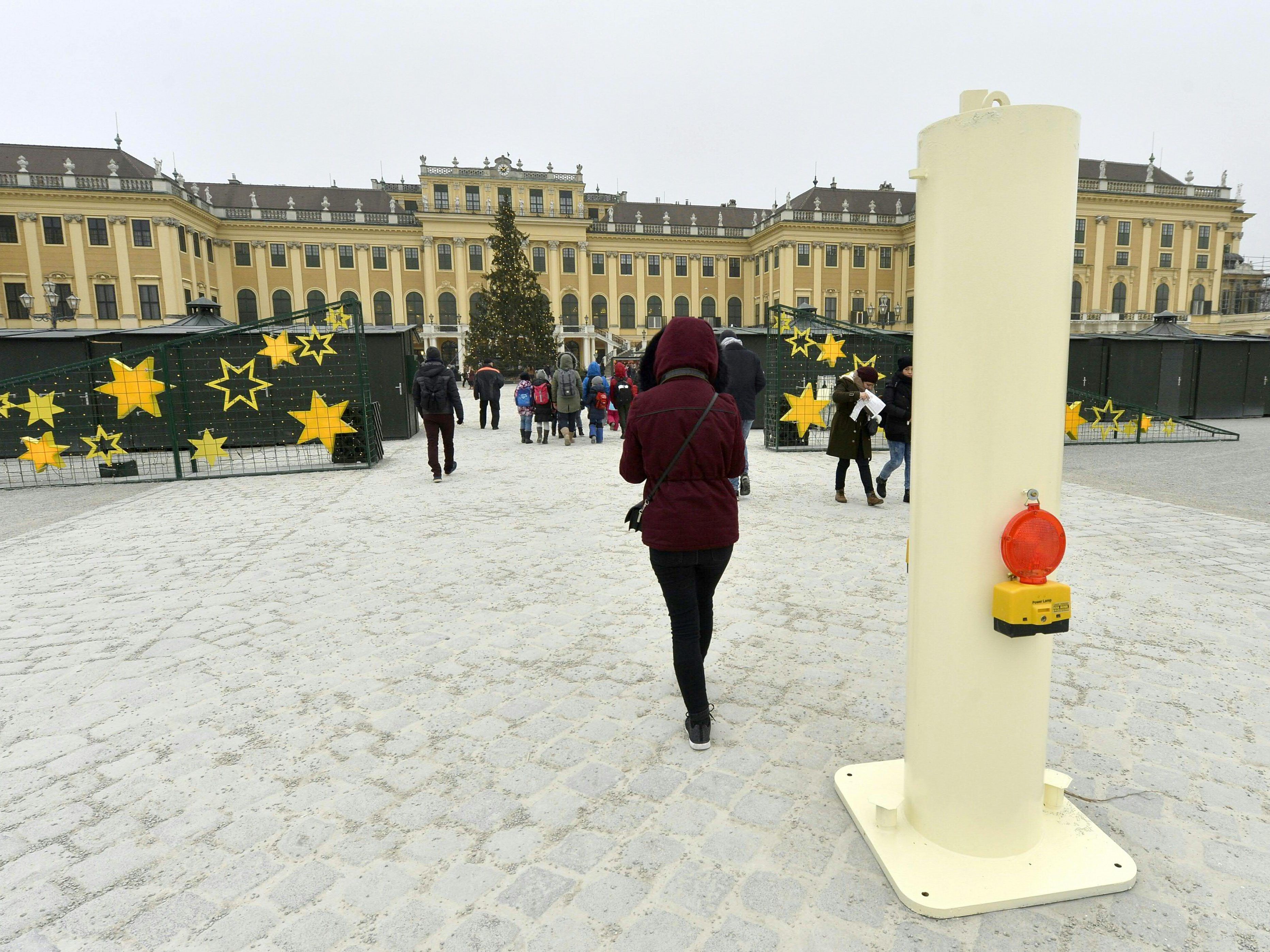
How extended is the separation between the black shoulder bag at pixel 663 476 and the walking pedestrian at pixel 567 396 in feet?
34.7

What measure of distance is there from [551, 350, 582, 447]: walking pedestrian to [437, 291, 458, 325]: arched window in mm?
53457

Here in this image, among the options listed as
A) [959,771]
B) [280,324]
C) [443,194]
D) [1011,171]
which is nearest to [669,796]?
[959,771]

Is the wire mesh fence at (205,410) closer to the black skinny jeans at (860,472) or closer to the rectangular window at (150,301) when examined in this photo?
the black skinny jeans at (860,472)

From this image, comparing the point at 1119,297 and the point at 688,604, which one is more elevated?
the point at 1119,297

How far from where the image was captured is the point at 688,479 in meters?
2.91

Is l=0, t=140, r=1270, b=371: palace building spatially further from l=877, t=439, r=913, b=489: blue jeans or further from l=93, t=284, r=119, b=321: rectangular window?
l=877, t=439, r=913, b=489: blue jeans

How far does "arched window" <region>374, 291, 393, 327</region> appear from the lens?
209 ft

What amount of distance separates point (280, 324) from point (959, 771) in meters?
→ 11.3

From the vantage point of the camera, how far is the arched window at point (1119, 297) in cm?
6022

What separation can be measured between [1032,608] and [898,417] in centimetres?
609

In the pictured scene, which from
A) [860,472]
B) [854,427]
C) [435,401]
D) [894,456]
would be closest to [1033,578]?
[854,427]

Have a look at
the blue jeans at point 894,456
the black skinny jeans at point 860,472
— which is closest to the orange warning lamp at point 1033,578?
the black skinny jeans at point 860,472

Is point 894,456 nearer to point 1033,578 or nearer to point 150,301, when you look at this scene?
point 1033,578

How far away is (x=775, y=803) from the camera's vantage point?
2.62 metres
